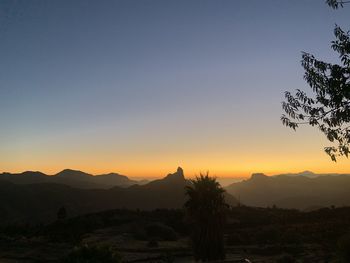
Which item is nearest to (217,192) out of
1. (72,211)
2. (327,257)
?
(327,257)

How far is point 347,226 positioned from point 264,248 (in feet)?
47.3

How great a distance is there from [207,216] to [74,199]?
120139 mm

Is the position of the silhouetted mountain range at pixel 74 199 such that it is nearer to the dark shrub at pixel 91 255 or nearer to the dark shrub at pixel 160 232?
the dark shrub at pixel 160 232

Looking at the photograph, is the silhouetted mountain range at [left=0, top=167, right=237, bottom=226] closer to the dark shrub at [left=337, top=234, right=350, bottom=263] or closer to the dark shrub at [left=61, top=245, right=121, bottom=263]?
the dark shrub at [left=61, top=245, right=121, bottom=263]

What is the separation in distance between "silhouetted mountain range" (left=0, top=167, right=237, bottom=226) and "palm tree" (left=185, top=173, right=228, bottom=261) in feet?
300

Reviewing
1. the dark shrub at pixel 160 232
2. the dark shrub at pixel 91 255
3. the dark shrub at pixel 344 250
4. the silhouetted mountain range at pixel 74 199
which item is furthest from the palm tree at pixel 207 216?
the silhouetted mountain range at pixel 74 199

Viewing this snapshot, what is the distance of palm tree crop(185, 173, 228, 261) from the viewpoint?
27.6m

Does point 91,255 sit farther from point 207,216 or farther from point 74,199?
point 74,199

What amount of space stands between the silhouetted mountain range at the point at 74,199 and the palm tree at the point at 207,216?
91.4 m

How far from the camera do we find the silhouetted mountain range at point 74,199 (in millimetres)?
120125

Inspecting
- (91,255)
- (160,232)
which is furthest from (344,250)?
(160,232)

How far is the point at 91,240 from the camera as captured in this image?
48.1 m

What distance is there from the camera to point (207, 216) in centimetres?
2772

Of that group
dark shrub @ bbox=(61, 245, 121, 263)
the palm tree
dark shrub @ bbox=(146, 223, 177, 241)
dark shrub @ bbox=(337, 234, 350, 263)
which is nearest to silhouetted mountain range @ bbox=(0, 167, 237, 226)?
dark shrub @ bbox=(146, 223, 177, 241)
